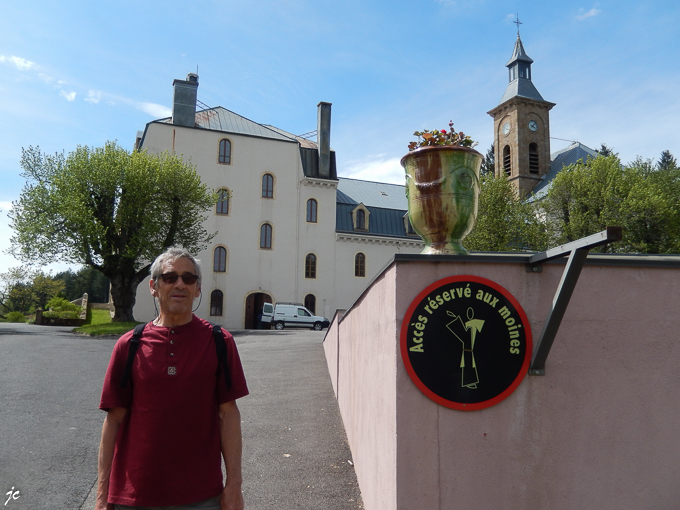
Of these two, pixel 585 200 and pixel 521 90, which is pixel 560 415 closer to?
pixel 585 200

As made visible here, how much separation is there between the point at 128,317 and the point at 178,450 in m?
27.2

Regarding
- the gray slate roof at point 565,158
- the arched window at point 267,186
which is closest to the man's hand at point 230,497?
the arched window at point 267,186

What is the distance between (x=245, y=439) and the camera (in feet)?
23.0

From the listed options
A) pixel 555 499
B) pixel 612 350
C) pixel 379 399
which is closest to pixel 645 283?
pixel 612 350

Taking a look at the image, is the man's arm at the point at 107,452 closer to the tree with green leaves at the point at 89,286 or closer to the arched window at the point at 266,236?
the arched window at the point at 266,236

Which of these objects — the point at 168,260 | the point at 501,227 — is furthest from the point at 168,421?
the point at 501,227

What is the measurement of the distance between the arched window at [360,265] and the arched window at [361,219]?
7.32 feet

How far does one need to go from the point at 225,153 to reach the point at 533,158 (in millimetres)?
31570

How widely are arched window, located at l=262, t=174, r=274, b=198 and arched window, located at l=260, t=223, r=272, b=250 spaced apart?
82.3 inches

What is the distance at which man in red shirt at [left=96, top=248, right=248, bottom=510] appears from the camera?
267 centimetres

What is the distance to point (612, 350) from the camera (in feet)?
12.1

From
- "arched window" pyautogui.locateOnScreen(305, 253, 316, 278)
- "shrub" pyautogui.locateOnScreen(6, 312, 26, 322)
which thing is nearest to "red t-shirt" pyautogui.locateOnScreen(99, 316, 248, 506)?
"arched window" pyautogui.locateOnScreen(305, 253, 316, 278)

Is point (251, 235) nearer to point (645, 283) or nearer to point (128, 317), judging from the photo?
point (128, 317)

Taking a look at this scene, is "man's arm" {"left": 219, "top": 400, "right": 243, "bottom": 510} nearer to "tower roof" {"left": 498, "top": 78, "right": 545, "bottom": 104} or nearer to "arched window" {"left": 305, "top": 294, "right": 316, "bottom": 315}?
"arched window" {"left": 305, "top": 294, "right": 316, "bottom": 315}
